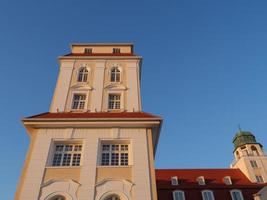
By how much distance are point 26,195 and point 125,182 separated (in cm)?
663

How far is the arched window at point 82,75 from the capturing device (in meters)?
26.5

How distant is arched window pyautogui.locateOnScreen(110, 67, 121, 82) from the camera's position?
2672cm

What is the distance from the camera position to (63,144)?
20.3m

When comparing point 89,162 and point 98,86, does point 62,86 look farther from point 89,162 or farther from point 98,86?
point 89,162

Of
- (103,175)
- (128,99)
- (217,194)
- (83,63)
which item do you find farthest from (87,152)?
(217,194)

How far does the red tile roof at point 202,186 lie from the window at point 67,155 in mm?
29491

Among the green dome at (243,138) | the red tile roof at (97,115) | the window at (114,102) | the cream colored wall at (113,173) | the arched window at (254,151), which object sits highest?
the green dome at (243,138)

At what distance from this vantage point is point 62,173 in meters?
18.1

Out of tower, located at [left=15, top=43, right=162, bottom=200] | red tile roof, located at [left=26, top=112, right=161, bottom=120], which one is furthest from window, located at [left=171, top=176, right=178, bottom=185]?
red tile roof, located at [left=26, top=112, right=161, bottom=120]

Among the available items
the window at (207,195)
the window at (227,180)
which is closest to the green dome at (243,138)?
the window at (227,180)

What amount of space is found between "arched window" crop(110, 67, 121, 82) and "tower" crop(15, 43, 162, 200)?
0.11 m

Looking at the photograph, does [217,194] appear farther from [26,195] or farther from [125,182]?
[26,195]

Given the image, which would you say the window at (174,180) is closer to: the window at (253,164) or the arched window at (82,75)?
the window at (253,164)

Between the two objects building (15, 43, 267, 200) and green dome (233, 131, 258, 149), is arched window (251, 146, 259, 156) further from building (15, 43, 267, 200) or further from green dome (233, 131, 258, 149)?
building (15, 43, 267, 200)
